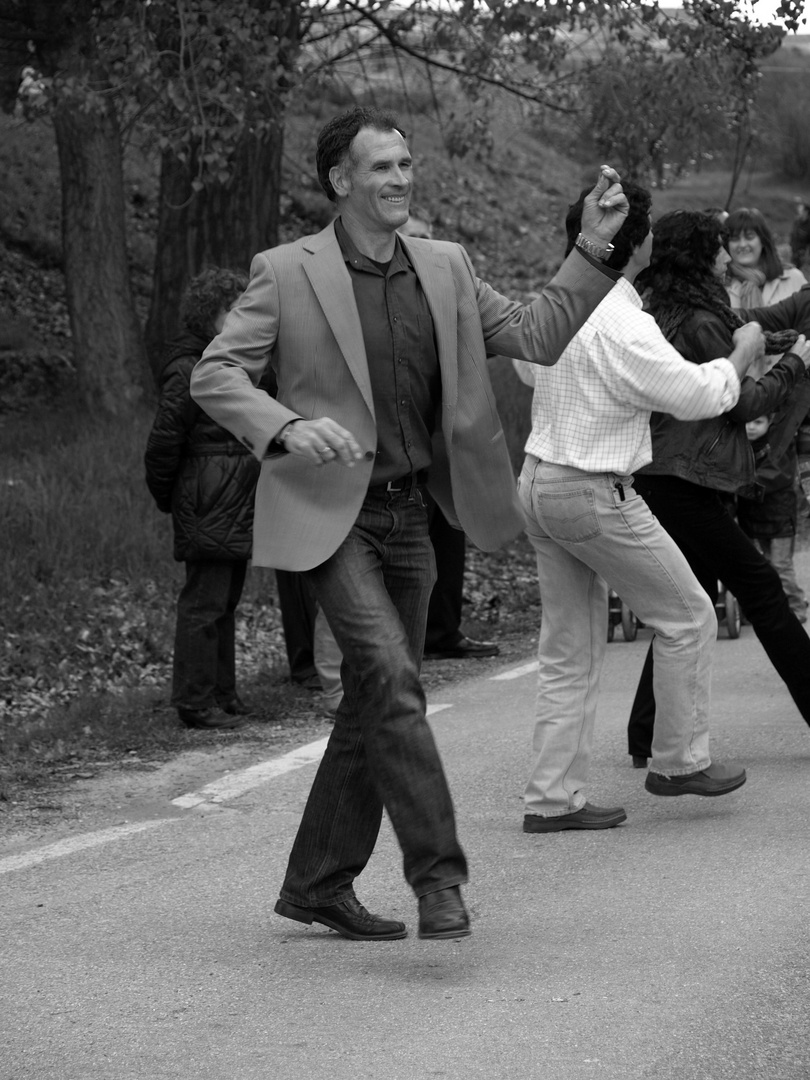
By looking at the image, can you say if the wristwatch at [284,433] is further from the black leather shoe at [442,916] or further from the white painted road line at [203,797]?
the white painted road line at [203,797]

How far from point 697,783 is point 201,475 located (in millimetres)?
2926

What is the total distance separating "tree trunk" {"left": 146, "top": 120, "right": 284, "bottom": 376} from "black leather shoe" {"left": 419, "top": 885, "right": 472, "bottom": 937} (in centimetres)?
972

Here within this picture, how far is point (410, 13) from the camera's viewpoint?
13.6 m

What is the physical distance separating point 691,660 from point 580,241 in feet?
5.73

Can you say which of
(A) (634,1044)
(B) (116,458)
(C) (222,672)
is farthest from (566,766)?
(B) (116,458)

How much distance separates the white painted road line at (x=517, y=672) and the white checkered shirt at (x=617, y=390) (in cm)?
317

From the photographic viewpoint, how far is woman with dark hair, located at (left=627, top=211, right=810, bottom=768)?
597 cm

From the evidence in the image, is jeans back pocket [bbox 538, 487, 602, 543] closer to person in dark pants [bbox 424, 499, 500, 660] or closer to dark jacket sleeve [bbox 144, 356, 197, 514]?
dark jacket sleeve [bbox 144, 356, 197, 514]

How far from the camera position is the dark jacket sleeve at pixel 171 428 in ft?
24.9

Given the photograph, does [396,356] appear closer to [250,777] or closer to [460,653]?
[250,777]

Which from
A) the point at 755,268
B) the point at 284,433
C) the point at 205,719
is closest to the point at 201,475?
the point at 205,719

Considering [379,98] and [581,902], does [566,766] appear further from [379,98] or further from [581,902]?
[379,98]

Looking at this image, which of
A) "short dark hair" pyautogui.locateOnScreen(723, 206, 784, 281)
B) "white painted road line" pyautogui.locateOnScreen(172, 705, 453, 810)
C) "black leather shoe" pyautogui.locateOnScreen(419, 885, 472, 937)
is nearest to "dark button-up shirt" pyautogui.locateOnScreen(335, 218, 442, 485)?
"black leather shoe" pyautogui.locateOnScreen(419, 885, 472, 937)

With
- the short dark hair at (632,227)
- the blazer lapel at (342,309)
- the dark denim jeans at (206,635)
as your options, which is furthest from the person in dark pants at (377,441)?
the dark denim jeans at (206,635)
